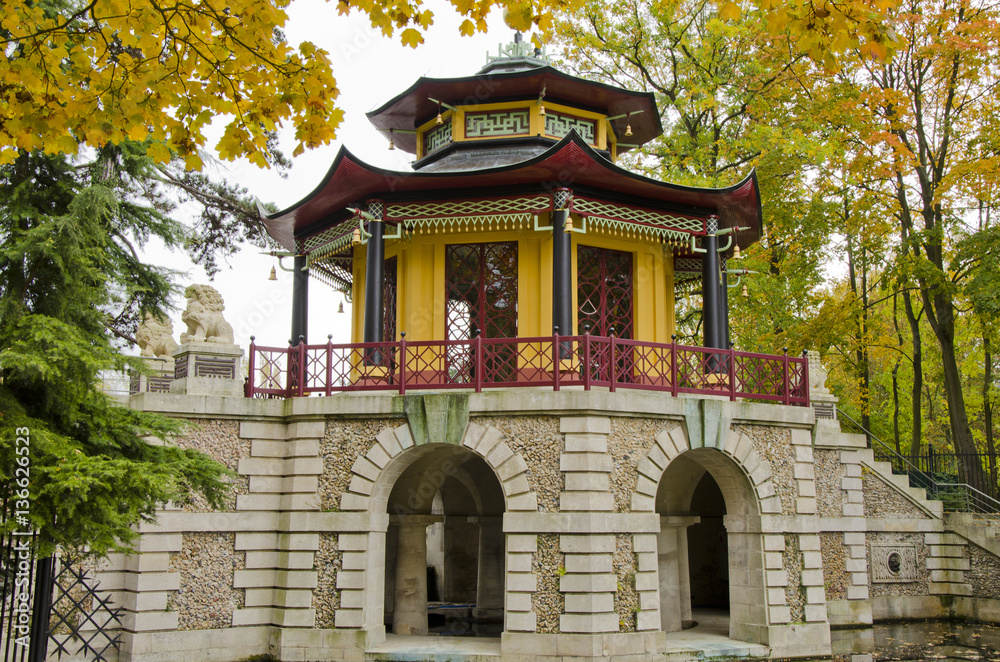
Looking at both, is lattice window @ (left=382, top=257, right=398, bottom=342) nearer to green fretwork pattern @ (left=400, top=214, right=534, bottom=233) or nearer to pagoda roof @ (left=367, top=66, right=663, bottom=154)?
green fretwork pattern @ (left=400, top=214, right=534, bottom=233)

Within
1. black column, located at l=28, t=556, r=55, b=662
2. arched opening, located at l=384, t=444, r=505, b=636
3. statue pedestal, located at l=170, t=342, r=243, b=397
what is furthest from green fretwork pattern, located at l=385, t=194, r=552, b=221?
black column, located at l=28, t=556, r=55, b=662

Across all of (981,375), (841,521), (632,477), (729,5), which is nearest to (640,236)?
(632,477)

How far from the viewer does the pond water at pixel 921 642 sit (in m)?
14.8

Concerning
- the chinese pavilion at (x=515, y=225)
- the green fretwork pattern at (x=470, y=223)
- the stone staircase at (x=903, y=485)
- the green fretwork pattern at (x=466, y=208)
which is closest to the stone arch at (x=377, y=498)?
the chinese pavilion at (x=515, y=225)

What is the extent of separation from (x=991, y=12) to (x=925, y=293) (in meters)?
7.03

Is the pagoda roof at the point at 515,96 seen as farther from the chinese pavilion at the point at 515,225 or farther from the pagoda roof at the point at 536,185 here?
the pagoda roof at the point at 536,185

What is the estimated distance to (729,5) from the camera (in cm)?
672

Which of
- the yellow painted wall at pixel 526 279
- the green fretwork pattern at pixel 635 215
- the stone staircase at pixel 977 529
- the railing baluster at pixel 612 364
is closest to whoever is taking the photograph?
the railing baluster at pixel 612 364

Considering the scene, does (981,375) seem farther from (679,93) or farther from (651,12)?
(651,12)

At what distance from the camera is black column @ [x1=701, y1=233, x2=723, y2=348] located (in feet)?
54.1

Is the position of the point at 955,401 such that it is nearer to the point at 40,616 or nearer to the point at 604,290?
the point at 604,290

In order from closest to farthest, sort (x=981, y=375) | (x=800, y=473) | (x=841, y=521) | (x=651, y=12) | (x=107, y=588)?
(x=107, y=588), (x=800, y=473), (x=841, y=521), (x=651, y=12), (x=981, y=375)

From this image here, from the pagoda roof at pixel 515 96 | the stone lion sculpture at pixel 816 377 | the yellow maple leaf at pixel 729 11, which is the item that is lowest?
the stone lion sculpture at pixel 816 377

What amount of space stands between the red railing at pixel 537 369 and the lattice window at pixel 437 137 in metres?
4.95
